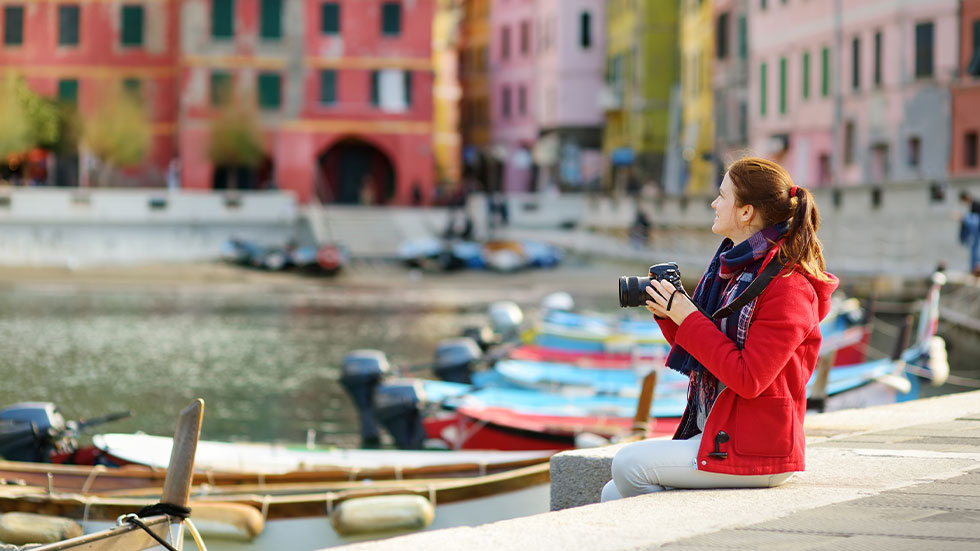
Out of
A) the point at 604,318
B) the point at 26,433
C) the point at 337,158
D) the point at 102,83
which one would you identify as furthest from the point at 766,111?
the point at 26,433

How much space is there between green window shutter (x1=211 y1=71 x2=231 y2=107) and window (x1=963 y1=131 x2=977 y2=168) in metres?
29.0

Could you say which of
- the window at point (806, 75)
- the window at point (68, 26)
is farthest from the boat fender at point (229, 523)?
the window at point (68, 26)

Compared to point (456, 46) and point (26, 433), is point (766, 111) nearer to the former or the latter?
point (456, 46)

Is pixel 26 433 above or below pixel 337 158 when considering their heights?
below

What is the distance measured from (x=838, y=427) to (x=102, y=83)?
5779 cm

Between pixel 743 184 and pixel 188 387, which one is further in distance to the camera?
pixel 188 387

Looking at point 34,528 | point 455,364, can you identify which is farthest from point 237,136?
point 34,528

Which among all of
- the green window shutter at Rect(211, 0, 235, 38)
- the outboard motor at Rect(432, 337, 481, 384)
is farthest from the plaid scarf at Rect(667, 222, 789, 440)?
the green window shutter at Rect(211, 0, 235, 38)

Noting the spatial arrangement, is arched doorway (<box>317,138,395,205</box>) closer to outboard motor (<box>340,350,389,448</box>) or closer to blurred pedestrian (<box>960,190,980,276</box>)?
blurred pedestrian (<box>960,190,980,276</box>)

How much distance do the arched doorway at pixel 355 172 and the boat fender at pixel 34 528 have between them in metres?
53.8

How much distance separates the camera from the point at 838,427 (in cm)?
845

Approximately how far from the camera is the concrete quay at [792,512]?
17.9 ft

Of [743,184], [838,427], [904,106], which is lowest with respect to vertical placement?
[838,427]

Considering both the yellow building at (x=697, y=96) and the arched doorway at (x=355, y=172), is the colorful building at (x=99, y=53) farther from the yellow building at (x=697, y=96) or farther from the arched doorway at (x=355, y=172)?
the yellow building at (x=697, y=96)
